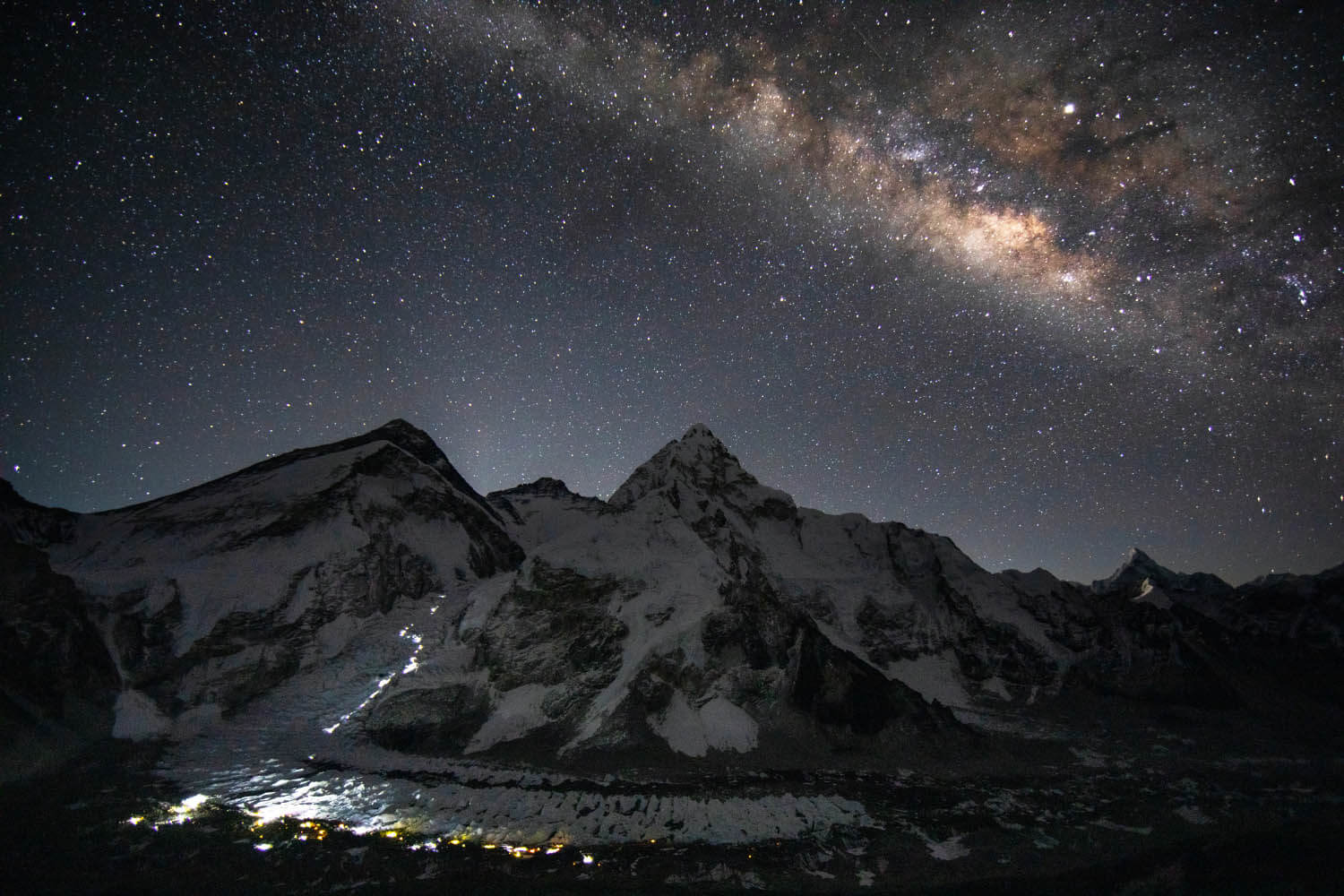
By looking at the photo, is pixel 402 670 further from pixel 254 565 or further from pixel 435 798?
pixel 254 565

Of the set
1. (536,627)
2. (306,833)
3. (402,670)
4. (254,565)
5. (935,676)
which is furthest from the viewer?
(935,676)

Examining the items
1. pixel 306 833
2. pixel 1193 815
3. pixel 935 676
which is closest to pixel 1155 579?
pixel 935 676

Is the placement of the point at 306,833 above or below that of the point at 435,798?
above

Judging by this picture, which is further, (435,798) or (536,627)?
(536,627)

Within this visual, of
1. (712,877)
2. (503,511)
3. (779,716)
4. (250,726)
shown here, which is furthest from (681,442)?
(712,877)

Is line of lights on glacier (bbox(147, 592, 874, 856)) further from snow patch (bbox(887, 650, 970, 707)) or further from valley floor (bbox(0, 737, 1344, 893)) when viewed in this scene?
snow patch (bbox(887, 650, 970, 707))

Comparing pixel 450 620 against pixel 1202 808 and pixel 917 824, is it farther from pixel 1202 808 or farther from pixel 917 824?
pixel 1202 808

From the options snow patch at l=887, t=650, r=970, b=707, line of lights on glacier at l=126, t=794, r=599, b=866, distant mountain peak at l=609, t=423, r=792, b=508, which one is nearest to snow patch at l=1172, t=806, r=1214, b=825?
snow patch at l=887, t=650, r=970, b=707
